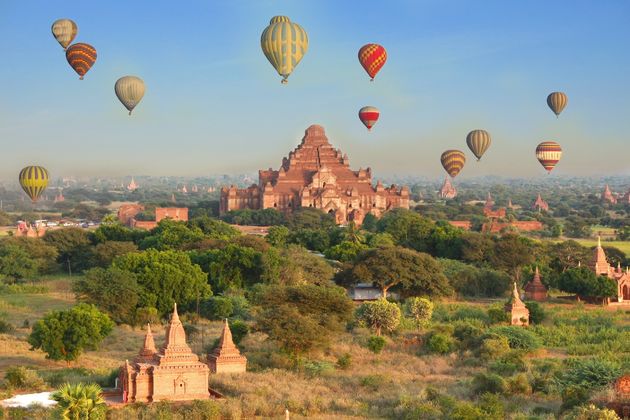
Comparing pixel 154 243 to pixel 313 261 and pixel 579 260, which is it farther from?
pixel 579 260

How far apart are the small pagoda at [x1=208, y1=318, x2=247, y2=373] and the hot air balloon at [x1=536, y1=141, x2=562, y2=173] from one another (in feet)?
174

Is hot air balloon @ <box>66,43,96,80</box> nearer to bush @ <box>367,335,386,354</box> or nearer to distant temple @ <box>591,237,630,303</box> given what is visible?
distant temple @ <box>591,237,630,303</box>

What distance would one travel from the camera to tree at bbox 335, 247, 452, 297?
4919 centimetres

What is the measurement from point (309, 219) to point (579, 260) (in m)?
44.1

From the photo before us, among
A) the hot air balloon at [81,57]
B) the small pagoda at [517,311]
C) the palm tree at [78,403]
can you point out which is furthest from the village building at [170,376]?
the hot air balloon at [81,57]

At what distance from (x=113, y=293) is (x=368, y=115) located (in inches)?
2012

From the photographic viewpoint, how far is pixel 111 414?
2641cm

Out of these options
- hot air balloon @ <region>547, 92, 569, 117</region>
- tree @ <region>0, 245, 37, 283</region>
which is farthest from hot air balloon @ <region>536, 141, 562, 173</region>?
tree @ <region>0, 245, 37, 283</region>

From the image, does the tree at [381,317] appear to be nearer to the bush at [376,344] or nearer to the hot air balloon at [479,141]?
the bush at [376,344]

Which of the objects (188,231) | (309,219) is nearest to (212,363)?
(188,231)

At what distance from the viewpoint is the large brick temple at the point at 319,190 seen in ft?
356

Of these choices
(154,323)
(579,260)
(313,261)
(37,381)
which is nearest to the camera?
(37,381)

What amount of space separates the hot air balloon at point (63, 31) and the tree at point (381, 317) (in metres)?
37.1

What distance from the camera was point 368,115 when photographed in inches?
3568
